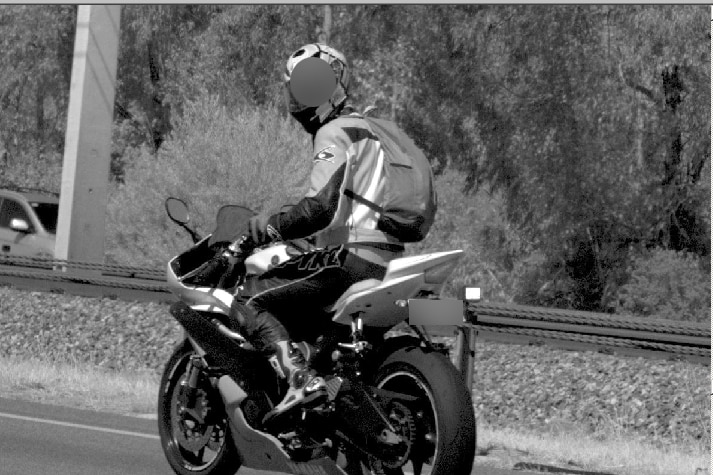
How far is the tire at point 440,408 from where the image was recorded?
604cm

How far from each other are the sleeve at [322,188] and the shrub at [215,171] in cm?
1759

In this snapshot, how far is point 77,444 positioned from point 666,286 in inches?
696

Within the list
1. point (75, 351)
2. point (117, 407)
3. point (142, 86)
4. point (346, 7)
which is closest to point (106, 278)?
point (75, 351)

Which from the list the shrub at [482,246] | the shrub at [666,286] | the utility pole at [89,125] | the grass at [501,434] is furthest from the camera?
the shrub at [482,246]

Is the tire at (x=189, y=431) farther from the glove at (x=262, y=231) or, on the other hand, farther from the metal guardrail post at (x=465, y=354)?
the metal guardrail post at (x=465, y=354)

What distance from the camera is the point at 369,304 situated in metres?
6.33

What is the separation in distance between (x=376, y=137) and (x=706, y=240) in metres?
19.4

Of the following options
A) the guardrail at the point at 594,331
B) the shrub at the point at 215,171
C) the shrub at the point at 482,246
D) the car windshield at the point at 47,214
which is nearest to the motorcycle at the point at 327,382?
the guardrail at the point at 594,331

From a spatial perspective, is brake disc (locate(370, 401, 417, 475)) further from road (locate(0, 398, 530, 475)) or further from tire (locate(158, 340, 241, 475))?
road (locate(0, 398, 530, 475))

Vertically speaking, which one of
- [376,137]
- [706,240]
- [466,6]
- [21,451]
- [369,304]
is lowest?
[21,451]

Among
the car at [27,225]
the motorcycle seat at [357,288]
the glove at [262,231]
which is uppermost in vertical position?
the car at [27,225]

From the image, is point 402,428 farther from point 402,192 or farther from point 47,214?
point 47,214

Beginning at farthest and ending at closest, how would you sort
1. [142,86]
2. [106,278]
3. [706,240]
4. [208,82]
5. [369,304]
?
1. [142,86]
2. [208,82]
3. [706,240]
4. [106,278]
5. [369,304]

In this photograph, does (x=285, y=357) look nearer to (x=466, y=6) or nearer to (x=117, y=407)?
(x=117, y=407)
